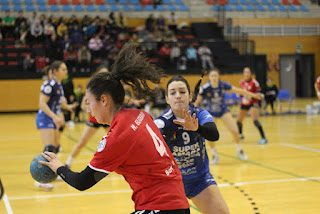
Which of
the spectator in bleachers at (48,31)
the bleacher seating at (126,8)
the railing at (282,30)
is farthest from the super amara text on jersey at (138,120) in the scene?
the railing at (282,30)

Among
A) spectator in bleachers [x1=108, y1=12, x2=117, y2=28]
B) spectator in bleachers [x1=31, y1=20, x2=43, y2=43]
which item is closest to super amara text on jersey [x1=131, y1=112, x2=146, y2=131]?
spectator in bleachers [x1=31, y1=20, x2=43, y2=43]

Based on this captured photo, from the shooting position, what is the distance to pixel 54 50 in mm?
18953

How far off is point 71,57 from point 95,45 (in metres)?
1.14

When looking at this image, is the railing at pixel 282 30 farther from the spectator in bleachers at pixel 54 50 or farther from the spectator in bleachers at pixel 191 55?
the spectator in bleachers at pixel 54 50

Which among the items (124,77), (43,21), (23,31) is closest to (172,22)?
(43,21)

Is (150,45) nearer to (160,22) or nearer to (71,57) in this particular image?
(160,22)

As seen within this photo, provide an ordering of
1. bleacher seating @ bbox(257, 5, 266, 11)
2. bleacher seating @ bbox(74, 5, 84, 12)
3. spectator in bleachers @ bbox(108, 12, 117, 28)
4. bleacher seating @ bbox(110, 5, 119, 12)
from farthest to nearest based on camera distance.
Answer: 1. bleacher seating @ bbox(257, 5, 266, 11)
2. bleacher seating @ bbox(110, 5, 119, 12)
3. bleacher seating @ bbox(74, 5, 84, 12)
4. spectator in bleachers @ bbox(108, 12, 117, 28)

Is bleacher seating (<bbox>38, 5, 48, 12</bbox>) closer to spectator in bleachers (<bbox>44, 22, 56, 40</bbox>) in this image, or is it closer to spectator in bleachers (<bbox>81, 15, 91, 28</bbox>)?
spectator in bleachers (<bbox>81, 15, 91, 28</bbox>)

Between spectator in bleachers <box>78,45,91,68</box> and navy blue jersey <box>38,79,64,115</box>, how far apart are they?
1242 cm

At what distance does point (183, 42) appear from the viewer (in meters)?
21.0

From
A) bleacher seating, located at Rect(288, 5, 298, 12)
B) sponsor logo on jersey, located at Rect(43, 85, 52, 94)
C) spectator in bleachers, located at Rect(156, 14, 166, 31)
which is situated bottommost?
sponsor logo on jersey, located at Rect(43, 85, 52, 94)

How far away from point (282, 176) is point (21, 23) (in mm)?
15225

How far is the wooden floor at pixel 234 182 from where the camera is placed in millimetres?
5441

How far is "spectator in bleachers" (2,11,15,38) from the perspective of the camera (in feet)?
63.6
